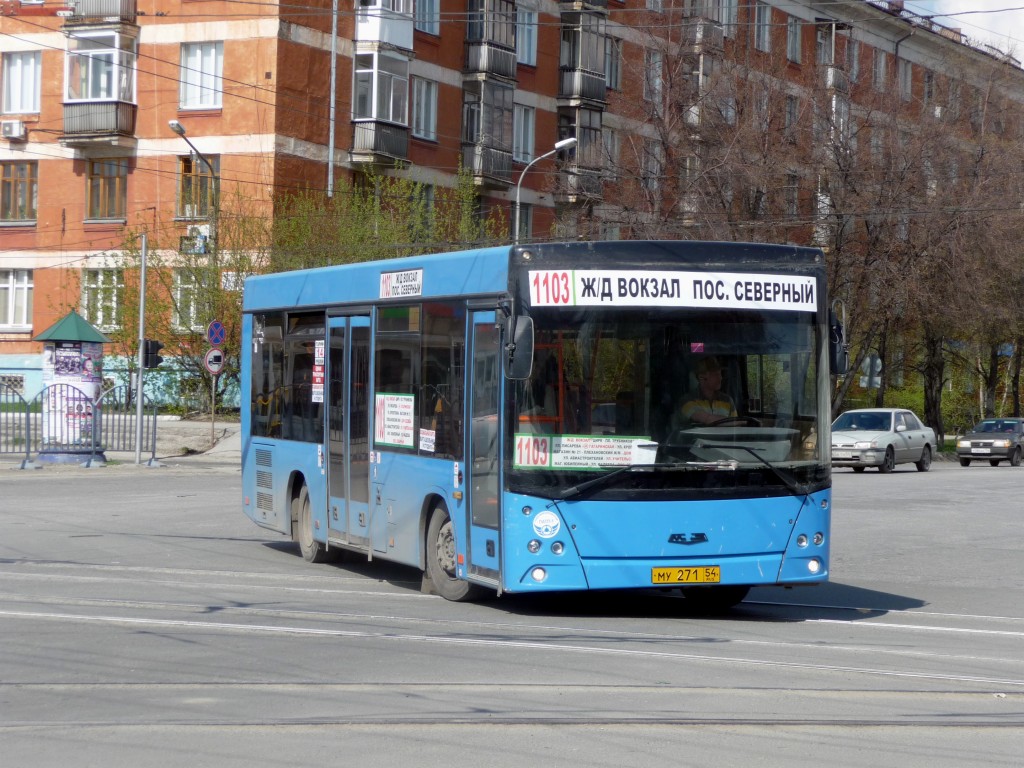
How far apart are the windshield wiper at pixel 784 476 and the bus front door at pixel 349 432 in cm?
391

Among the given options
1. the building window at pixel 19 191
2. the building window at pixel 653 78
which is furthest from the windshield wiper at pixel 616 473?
the building window at pixel 19 191

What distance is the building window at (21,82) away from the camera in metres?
50.2

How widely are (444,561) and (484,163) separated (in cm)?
4167

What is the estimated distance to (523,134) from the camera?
2226 inches

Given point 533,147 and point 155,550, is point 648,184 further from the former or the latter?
point 155,550

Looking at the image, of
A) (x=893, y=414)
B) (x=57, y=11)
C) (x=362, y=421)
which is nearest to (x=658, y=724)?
(x=362, y=421)

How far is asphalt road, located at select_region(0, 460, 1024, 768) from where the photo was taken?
701cm

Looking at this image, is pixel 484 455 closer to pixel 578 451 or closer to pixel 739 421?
pixel 578 451

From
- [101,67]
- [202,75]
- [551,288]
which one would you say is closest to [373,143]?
[202,75]

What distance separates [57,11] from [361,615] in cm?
4229

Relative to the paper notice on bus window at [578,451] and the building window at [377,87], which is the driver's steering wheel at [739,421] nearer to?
the paper notice on bus window at [578,451]

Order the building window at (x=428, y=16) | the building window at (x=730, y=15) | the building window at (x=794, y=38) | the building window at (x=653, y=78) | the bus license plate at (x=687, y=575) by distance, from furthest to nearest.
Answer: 1. the building window at (x=794, y=38)
2. the building window at (x=730, y=15)
3. the building window at (x=428, y=16)
4. the building window at (x=653, y=78)
5. the bus license plate at (x=687, y=575)

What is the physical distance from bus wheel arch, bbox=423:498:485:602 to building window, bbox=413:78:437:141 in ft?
130

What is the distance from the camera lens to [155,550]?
16578 millimetres
